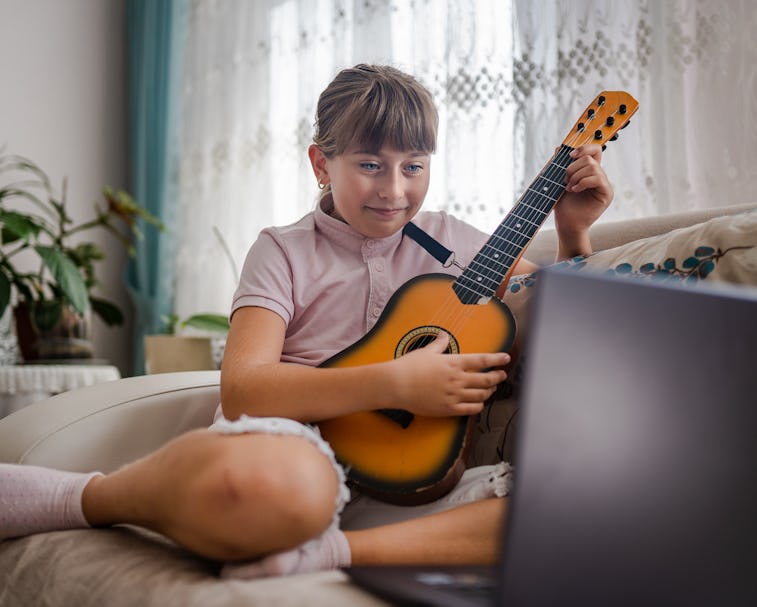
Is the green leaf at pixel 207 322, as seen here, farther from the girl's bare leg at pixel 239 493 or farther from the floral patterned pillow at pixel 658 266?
the girl's bare leg at pixel 239 493

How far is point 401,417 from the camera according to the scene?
805 millimetres

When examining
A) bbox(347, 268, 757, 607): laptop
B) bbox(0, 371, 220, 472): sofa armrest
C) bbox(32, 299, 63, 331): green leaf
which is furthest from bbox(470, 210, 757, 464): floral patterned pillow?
bbox(32, 299, 63, 331): green leaf

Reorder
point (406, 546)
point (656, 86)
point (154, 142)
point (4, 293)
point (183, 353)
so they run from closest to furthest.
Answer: point (406, 546)
point (656, 86)
point (183, 353)
point (4, 293)
point (154, 142)

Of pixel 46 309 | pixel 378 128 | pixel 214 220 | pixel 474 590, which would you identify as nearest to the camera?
pixel 474 590

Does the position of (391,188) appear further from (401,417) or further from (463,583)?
(463,583)

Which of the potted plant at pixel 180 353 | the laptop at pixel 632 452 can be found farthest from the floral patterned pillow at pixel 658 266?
the potted plant at pixel 180 353

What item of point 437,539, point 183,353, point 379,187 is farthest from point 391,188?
point 183,353

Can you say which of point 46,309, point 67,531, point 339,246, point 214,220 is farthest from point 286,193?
point 67,531

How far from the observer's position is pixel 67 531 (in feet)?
2.49

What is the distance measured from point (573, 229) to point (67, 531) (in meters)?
0.73

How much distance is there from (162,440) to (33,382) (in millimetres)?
988

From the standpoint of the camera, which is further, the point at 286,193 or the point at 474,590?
the point at 286,193

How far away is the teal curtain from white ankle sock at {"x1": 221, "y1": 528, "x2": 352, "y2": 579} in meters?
2.25

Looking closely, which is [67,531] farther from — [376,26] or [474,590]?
[376,26]
